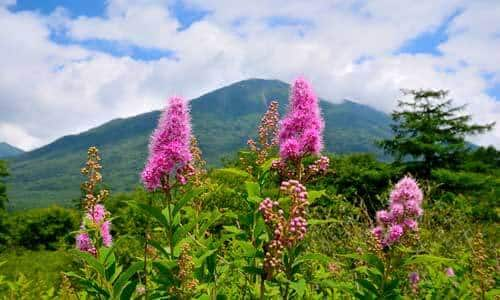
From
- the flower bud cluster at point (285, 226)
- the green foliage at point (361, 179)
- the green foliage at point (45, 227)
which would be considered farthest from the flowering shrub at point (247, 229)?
the green foliage at point (45, 227)

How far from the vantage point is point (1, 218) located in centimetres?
4622

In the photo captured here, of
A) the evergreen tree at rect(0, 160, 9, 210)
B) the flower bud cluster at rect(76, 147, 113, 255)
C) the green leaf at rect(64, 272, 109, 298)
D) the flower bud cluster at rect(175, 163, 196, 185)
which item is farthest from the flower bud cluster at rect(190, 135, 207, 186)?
the evergreen tree at rect(0, 160, 9, 210)

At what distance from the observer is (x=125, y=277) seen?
13.1 ft

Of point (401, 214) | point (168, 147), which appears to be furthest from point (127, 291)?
point (401, 214)

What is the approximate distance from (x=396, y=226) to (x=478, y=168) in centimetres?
4455

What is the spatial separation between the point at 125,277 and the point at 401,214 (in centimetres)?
240

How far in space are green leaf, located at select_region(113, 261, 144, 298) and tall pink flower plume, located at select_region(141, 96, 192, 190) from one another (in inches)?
28.9

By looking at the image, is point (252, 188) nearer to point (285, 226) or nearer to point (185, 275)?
point (185, 275)

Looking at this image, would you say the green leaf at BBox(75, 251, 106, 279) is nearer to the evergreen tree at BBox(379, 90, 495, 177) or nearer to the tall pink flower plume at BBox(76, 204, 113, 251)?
the tall pink flower plume at BBox(76, 204, 113, 251)

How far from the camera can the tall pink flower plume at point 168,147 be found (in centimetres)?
439

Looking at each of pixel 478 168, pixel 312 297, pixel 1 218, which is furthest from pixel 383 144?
pixel 312 297

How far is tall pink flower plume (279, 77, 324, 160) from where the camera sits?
468 cm

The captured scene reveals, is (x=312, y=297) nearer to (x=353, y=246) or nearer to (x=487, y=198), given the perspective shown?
(x=353, y=246)

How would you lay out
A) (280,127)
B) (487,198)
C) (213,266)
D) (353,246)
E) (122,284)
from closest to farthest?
(122,284) < (213,266) < (280,127) < (353,246) < (487,198)
